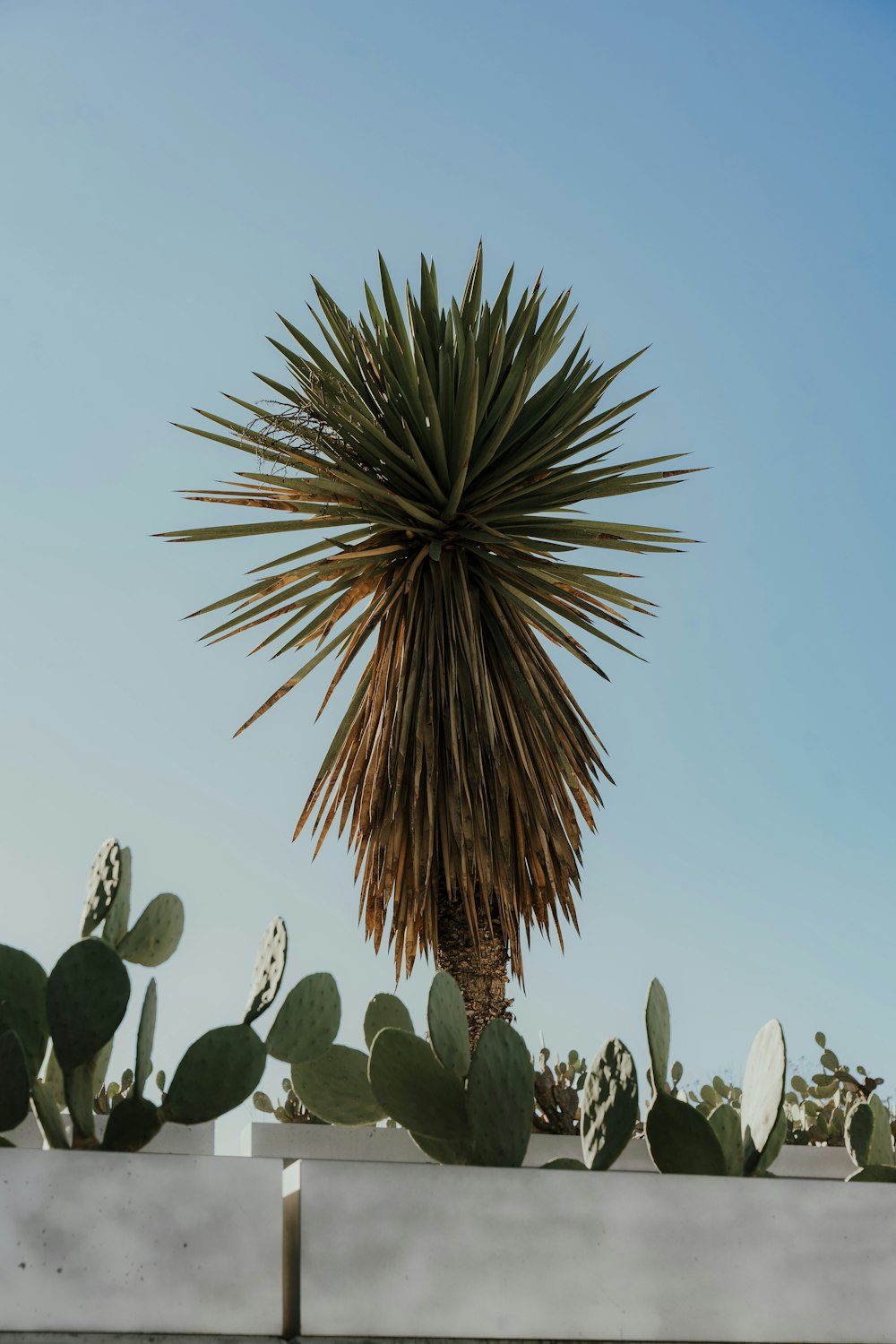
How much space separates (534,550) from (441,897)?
151 cm

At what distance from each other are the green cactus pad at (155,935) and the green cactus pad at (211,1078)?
0.46 metres

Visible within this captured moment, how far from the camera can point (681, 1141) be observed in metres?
1.49

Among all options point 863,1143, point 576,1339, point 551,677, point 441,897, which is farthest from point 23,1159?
point 551,677

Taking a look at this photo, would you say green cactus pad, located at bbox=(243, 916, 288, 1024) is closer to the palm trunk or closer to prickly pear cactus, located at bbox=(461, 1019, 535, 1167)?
prickly pear cactus, located at bbox=(461, 1019, 535, 1167)

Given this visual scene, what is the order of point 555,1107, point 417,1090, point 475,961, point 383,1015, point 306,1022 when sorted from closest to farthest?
1. point 417,1090
2. point 306,1022
3. point 383,1015
4. point 555,1107
5. point 475,961

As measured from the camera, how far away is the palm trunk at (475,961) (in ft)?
14.3

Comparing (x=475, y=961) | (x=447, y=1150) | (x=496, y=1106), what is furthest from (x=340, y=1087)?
(x=475, y=961)

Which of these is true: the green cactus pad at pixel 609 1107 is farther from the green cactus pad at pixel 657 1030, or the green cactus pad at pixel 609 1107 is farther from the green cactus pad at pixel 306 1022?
the green cactus pad at pixel 306 1022

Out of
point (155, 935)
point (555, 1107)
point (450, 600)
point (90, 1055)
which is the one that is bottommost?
point (555, 1107)

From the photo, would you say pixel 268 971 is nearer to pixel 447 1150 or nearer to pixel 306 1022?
pixel 306 1022

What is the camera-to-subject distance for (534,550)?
200 inches

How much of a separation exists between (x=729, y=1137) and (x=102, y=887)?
90cm

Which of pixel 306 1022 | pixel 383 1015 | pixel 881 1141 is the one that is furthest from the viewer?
pixel 383 1015

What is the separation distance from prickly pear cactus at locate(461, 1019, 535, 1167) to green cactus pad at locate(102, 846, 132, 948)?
22.4 inches
